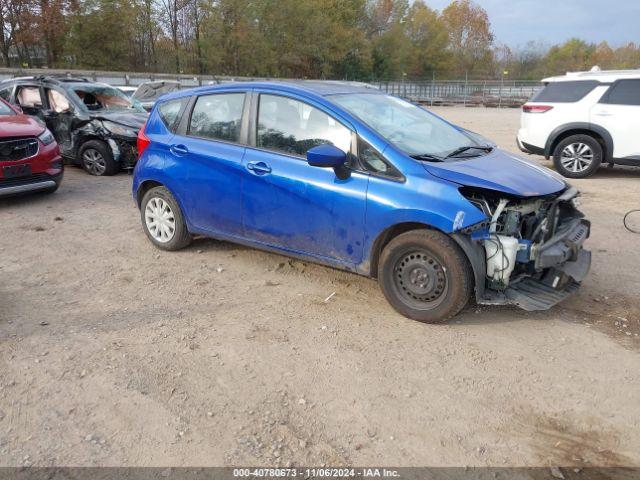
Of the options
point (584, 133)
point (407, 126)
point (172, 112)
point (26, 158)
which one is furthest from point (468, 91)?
point (407, 126)

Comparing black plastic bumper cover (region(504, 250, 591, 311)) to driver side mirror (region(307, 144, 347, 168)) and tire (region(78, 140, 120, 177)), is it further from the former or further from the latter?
tire (region(78, 140, 120, 177))

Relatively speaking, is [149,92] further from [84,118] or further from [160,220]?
[160,220]

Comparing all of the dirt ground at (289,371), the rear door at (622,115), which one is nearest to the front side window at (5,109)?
the dirt ground at (289,371)

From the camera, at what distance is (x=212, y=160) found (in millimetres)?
4891

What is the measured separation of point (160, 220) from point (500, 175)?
343 cm

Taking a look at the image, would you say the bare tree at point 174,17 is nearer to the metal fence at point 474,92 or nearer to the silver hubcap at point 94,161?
→ the metal fence at point 474,92

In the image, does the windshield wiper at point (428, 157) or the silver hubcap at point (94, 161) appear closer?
the windshield wiper at point (428, 157)

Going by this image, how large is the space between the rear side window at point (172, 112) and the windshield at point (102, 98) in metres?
5.30

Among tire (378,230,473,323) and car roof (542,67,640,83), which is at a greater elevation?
car roof (542,67,640,83)

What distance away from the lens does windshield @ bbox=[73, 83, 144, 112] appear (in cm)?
1015

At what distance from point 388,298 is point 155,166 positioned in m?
2.78

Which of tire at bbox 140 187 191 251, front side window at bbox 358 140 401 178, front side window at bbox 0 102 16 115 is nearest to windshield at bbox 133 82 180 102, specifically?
front side window at bbox 0 102 16 115

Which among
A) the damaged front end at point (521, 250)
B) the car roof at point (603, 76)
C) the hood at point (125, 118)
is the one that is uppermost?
the car roof at point (603, 76)

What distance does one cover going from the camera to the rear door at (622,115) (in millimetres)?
9242
